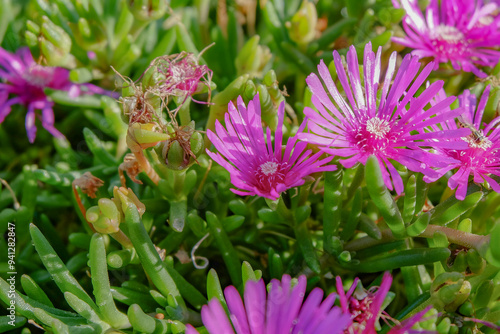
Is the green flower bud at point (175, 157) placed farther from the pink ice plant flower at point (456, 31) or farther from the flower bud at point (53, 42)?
the pink ice plant flower at point (456, 31)

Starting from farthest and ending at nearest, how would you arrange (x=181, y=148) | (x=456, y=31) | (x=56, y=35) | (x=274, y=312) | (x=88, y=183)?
(x=456, y=31) < (x=56, y=35) < (x=88, y=183) < (x=181, y=148) < (x=274, y=312)

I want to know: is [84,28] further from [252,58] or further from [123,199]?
[123,199]

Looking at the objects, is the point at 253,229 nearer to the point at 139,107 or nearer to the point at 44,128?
the point at 139,107

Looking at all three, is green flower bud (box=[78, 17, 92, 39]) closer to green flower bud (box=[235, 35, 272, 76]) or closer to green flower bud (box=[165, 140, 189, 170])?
green flower bud (box=[235, 35, 272, 76])

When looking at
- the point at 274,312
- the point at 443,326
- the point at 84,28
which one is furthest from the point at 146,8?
the point at 443,326

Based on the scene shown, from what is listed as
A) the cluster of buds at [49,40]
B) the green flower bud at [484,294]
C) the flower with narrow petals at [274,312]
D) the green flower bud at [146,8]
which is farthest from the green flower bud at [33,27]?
the green flower bud at [484,294]

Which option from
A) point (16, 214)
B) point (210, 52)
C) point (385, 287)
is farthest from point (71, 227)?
point (385, 287)
